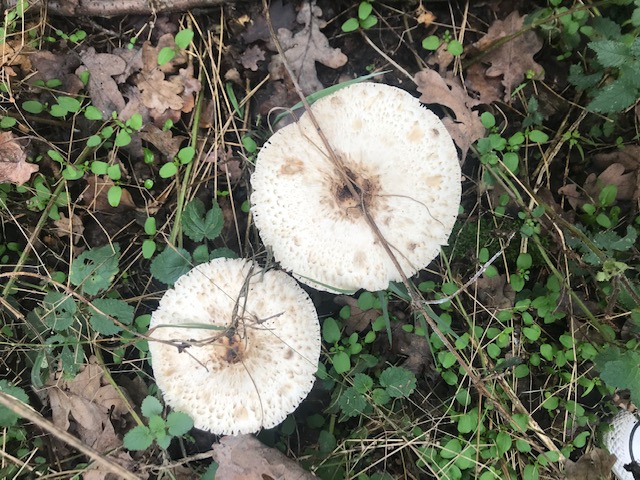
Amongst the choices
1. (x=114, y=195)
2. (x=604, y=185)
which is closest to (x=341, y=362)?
(x=114, y=195)

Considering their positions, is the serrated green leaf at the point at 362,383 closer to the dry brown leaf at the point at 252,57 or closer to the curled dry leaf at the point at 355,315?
the curled dry leaf at the point at 355,315

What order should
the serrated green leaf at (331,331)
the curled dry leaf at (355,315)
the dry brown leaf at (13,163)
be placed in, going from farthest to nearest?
the curled dry leaf at (355,315)
the serrated green leaf at (331,331)
the dry brown leaf at (13,163)

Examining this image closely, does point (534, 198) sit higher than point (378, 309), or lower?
higher

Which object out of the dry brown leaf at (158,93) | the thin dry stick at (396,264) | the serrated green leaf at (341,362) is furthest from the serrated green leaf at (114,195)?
the serrated green leaf at (341,362)

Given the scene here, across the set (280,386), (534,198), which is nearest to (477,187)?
(534,198)

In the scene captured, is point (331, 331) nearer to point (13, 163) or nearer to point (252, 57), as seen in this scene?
point (252, 57)

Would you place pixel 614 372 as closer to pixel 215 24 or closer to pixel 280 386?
pixel 280 386
